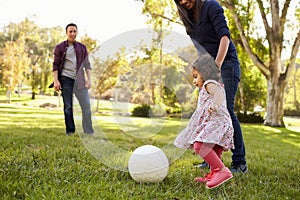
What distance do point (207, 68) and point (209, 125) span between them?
0.47 metres

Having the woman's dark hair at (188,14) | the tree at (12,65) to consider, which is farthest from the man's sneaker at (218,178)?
the tree at (12,65)

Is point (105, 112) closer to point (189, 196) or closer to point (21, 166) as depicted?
point (21, 166)

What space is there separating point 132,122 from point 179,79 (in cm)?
73

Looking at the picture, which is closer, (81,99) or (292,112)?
(81,99)

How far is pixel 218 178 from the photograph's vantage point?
8.98 ft

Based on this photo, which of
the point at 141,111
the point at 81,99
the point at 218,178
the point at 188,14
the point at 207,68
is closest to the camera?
the point at 218,178

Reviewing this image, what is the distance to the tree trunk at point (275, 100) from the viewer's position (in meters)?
14.5

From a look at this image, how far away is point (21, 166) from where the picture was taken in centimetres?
286

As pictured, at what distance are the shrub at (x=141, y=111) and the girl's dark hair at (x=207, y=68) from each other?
78cm

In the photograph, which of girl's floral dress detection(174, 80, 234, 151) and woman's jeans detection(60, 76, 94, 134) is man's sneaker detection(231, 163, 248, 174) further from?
woman's jeans detection(60, 76, 94, 134)

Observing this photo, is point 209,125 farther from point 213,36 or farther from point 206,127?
point 213,36

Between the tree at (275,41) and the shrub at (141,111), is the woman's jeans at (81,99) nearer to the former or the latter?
the shrub at (141,111)

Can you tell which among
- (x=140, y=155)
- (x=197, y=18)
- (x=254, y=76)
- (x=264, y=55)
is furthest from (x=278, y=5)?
(x=140, y=155)

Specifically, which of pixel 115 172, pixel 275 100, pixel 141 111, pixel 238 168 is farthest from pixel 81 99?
pixel 275 100
